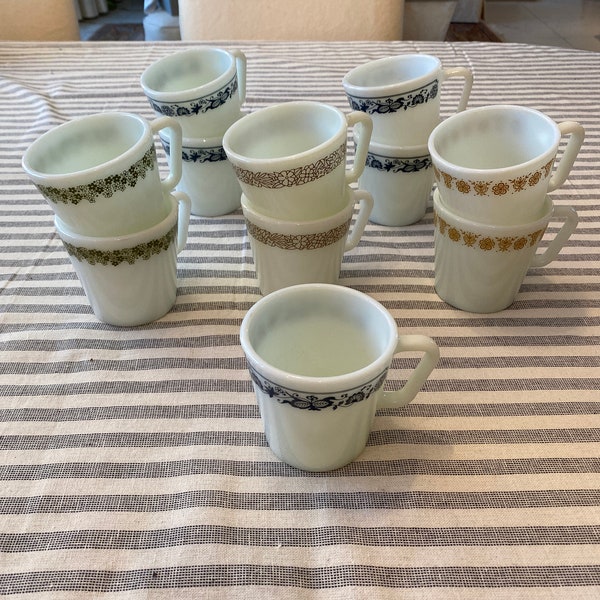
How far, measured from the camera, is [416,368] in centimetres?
39

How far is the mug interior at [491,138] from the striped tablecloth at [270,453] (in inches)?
4.2

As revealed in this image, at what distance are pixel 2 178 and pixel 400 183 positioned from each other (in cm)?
46

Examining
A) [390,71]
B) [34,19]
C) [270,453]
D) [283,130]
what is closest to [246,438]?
[270,453]

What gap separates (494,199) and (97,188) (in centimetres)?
28

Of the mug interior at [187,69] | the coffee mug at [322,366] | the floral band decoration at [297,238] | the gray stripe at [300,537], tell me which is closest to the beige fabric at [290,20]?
the mug interior at [187,69]

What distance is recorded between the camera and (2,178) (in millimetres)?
702

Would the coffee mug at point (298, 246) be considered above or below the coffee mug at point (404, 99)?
below

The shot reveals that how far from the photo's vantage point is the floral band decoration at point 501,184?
0.42m

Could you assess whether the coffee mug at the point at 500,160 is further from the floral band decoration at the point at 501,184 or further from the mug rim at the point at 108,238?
the mug rim at the point at 108,238

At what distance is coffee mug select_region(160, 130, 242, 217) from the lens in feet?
1.88

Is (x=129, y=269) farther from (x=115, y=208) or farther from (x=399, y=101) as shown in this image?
(x=399, y=101)

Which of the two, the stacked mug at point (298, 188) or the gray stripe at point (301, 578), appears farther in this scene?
the stacked mug at point (298, 188)

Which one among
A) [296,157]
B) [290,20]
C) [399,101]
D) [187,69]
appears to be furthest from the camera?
[290,20]

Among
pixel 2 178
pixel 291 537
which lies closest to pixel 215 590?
pixel 291 537
